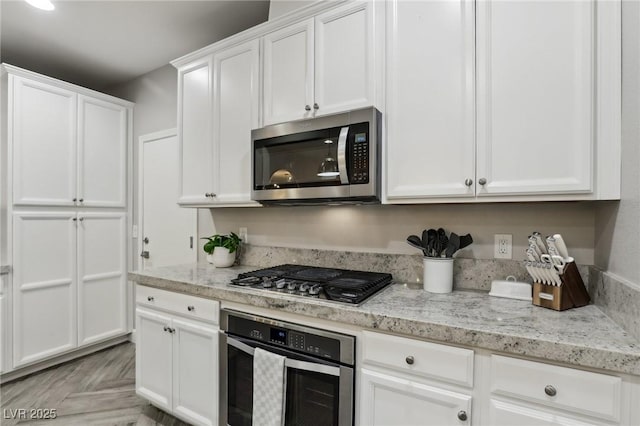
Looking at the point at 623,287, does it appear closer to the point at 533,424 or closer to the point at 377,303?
the point at 533,424

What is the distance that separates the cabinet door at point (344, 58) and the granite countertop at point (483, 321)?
3.24ft

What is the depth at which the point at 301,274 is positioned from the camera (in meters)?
1.84

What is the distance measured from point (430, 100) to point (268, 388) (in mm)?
1498

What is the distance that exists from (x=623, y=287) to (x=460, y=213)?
72cm

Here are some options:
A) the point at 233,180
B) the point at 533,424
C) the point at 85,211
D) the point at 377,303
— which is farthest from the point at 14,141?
the point at 533,424

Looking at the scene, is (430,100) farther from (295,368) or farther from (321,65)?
(295,368)

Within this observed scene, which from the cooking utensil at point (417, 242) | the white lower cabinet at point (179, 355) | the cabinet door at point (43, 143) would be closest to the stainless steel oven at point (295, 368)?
the white lower cabinet at point (179, 355)

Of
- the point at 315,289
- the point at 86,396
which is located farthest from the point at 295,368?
the point at 86,396

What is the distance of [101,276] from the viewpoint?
317 cm

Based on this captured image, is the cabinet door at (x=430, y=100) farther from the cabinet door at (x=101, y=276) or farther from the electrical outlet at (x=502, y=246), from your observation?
the cabinet door at (x=101, y=276)

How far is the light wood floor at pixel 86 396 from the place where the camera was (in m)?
2.17

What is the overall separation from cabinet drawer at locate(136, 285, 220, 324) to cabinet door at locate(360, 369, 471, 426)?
0.87 m

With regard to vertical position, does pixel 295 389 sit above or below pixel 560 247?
below

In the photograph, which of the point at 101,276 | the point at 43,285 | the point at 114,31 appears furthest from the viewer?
the point at 101,276
